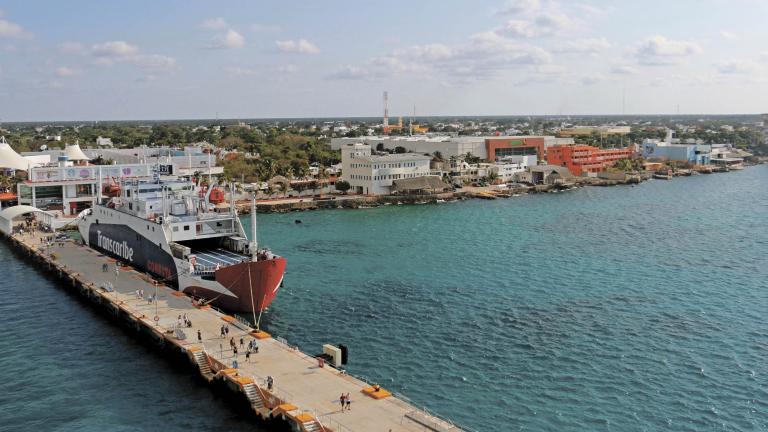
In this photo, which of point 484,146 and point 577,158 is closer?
point 484,146

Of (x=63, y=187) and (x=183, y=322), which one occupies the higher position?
(x=63, y=187)

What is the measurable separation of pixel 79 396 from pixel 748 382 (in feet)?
81.8

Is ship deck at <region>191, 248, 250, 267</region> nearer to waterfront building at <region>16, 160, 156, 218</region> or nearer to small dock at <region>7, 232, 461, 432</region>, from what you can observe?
small dock at <region>7, 232, 461, 432</region>

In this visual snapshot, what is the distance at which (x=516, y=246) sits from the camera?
174ft

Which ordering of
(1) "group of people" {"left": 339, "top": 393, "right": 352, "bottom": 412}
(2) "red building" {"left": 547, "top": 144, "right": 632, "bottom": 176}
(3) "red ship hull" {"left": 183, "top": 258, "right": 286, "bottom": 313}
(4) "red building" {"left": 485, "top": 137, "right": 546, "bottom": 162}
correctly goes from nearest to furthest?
1. (1) "group of people" {"left": 339, "top": 393, "right": 352, "bottom": 412}
2. (3) "red ship hull" {"left": 183, "top": 258, "right": 286, "bottom": 313}
3. (4) "red building" {"left": 485, "top": 137, "right": 546, "bottom": 162}
4. (2) "red building" {"left": 547, "top": 144, "right": 632, "bottom": 176}

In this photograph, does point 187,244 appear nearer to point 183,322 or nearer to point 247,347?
point 183,322

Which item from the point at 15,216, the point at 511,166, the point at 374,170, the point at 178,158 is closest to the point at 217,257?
the point at 15,216

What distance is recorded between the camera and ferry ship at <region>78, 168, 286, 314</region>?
1300 inches

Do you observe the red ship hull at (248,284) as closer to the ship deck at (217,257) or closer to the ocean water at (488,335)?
the ocean water at (488,335)

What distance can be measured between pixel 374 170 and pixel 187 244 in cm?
4511

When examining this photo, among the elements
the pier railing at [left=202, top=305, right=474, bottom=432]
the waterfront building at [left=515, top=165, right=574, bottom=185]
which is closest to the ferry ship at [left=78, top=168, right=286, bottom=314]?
the pier railing at [left=202, top=305, right=474, bottom=432]

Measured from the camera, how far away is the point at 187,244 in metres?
40.5

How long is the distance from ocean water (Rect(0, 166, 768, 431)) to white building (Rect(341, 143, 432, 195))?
26403 mm

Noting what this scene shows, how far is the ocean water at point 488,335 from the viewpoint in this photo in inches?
941
